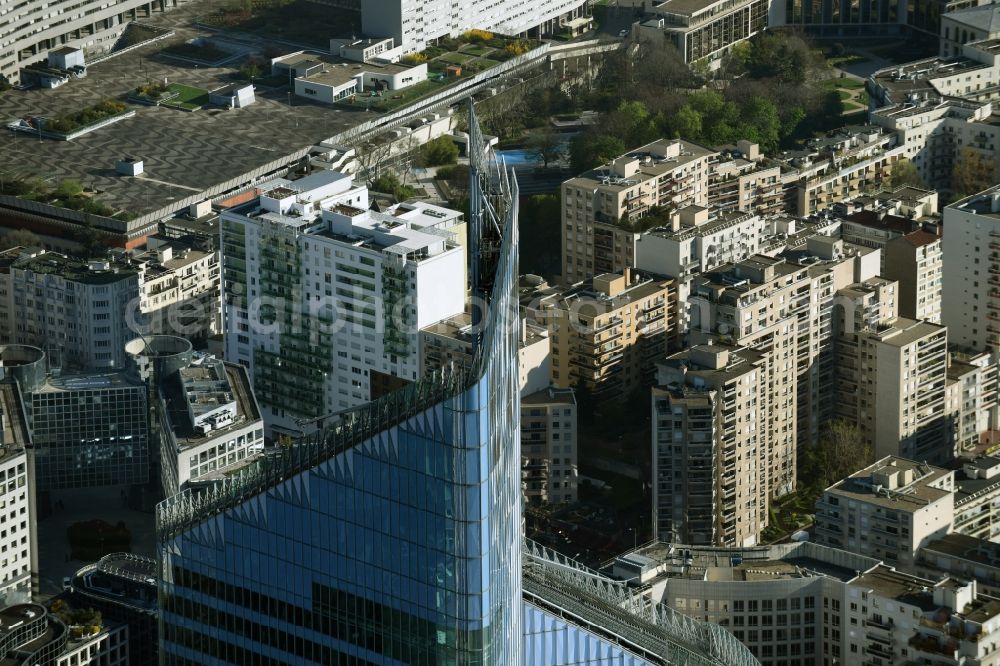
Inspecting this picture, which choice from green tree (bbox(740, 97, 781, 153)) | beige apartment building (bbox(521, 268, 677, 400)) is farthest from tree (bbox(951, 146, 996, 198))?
beige apartment building (bbox(521, 268, 677, 400))

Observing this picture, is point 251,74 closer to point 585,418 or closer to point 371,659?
point 585,418

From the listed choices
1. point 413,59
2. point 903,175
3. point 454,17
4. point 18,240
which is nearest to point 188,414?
point 18,240

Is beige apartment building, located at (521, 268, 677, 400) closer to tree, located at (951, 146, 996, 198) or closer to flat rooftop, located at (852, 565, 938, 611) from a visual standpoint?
flat rooftop, located at (852, 565, 938, 611)

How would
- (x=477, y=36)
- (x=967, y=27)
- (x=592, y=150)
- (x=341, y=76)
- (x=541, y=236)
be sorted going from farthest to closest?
(x=477, y=36)
(x=967, y=27)
(x=341, y=76)
(x=592, y=150)
(x=541, y=236)

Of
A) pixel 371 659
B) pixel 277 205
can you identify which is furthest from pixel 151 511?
pixel 371 659

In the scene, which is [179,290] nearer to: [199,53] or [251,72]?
[251,72]

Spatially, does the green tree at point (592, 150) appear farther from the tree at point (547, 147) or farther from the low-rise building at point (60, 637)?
the low-rise building at point (60, 637)
